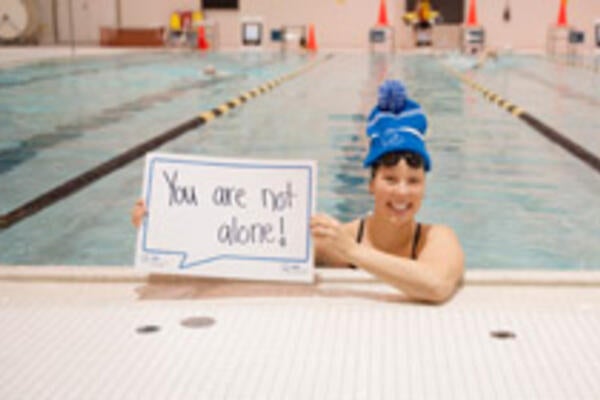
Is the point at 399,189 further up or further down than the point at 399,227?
further up

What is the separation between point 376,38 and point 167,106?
12.4 metres

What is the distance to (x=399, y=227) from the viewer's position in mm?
2230

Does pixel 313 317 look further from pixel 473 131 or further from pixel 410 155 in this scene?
pixel 473 131

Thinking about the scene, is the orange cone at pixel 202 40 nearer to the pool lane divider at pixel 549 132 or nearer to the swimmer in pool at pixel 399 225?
the pool lane divider at pixel 549 132

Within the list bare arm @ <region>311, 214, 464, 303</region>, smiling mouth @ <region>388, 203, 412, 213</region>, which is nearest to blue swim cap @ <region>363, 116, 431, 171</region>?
smiling mouth @ <region>388, 203, 412, 213</region>

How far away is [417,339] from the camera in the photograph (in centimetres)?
166

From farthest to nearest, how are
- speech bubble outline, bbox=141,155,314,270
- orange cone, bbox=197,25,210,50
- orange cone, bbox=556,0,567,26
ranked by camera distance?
orange cone, bbox=197,25,210,50
orange cone, bbox=556,0,567,26
speech bubble outline, bbox=141,155,314,270

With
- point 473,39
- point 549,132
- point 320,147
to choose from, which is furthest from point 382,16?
point 320,147

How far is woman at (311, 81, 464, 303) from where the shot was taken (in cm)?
194

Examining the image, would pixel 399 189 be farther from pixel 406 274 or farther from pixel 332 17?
pixel 332 17

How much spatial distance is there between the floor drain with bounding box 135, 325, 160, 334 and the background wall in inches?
811

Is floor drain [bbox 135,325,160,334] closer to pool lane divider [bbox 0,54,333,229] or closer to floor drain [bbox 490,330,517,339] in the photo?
floor drain [bbox 490,330,517,339]

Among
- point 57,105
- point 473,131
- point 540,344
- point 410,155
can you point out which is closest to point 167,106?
point 57,105

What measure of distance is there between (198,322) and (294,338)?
0.71 feet
